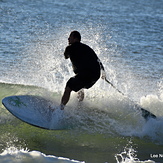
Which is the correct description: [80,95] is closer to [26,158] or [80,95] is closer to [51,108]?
[51,108]

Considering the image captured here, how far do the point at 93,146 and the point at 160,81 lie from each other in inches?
238

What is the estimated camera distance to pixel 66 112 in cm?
764

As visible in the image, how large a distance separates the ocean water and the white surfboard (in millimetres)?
162

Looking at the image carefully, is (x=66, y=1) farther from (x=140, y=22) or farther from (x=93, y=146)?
(x=93, y=146)

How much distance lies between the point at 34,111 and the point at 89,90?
5.99 feet

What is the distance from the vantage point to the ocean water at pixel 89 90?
647cm

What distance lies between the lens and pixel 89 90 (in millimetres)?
8906

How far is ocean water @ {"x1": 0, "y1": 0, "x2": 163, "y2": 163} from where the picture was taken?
6.47 meters

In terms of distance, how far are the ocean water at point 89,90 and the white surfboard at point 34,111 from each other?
0.16 metres

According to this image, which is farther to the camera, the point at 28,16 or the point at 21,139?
the point at 28,16

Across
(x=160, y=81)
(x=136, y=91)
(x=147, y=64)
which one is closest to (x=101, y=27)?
(x=147, y=64)

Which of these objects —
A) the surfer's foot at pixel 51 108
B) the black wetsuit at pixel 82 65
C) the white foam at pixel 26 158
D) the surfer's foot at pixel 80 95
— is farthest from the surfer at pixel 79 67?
the white foam at pixel 26 158

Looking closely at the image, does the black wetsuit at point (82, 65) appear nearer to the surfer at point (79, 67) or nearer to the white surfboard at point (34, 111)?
the surfer at point (79, 67)

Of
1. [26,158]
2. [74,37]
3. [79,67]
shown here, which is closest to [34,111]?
[79,67]
